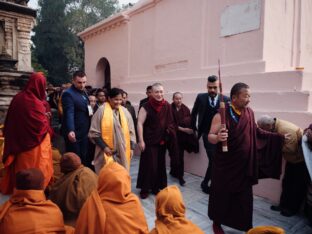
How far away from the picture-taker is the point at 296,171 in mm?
3492

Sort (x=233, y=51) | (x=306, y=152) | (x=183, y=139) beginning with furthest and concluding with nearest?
1. (x=233, y=51)
2. (x=183, y=139)
3. (x=306, y=152)

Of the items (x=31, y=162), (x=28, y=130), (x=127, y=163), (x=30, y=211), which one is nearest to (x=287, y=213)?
(x=127, y=163)

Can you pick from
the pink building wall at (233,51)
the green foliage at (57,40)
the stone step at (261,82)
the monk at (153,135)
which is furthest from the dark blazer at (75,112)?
the green foliage at (57,40)

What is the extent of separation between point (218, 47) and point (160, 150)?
305 cm

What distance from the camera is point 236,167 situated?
293 cm

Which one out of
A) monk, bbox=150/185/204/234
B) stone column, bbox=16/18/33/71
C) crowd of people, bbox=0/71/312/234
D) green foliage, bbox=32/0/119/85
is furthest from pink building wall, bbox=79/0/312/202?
green foliage, bbox=32/0/119/85

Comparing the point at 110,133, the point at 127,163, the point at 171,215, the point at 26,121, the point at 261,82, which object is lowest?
the point at 127,163

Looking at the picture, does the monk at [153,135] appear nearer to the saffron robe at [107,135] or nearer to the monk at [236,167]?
→ the saffron robe at [107,135]

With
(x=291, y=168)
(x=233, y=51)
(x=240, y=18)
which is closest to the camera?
(x=291, y=168)

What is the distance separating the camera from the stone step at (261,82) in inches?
166

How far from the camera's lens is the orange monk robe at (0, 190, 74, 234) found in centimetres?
188

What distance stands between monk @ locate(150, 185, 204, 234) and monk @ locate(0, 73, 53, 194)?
7.00ft

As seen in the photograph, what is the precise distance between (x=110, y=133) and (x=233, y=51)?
355 centimetres

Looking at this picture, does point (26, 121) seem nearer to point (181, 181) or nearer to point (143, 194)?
point (143, 194)
